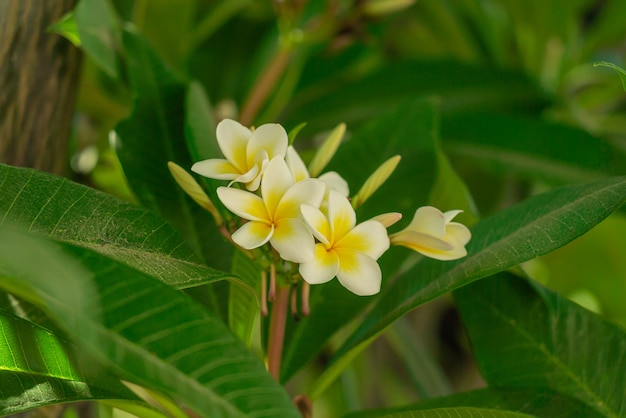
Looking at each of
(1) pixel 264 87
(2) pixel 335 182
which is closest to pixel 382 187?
(2) pixel 335 182

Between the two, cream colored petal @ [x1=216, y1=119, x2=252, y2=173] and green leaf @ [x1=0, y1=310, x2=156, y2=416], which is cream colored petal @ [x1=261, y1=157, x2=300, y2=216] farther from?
green leaf @ [x1=0, y1=310, x2=156, y2=416]

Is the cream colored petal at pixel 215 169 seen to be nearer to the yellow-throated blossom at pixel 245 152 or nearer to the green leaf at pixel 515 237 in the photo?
the yellow-throated blossom at pixel 245 152

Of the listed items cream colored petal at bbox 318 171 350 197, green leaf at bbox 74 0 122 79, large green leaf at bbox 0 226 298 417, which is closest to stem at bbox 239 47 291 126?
green leaf at bbox 74 0 122 79

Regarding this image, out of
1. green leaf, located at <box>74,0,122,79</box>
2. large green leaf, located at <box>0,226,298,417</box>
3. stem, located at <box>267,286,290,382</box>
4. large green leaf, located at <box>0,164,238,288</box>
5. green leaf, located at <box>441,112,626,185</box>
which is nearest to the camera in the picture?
large green leaf, located at <box>0,226,298,417</box>

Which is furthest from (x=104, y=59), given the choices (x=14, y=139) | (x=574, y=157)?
(x=574, y=157)

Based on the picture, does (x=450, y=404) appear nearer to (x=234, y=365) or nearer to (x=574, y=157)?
(x=234, y=365)

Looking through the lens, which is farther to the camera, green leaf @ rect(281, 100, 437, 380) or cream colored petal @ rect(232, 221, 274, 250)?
green leaf @ rect(281, 100, 437, 380)
